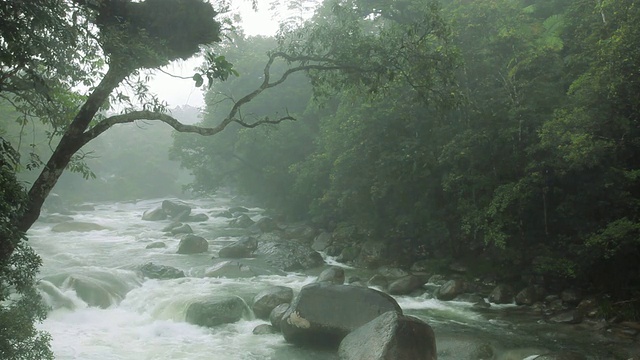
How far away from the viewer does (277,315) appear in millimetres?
12703

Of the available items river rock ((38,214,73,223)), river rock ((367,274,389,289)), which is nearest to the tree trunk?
river rock ((367,274,389,289))

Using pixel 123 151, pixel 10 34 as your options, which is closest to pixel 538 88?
pixel 10 34

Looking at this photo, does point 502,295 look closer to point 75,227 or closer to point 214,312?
point 214,312

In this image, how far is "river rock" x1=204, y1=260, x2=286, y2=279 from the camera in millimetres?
18500

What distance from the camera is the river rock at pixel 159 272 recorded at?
1794cm

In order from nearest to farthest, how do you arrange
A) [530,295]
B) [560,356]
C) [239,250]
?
[560,356] < [530,295] < [239,250]

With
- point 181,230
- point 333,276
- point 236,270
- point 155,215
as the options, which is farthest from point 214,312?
point 155,215

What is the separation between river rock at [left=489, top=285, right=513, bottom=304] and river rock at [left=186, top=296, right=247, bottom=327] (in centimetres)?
739

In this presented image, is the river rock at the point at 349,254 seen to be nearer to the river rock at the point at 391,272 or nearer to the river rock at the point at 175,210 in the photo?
the river rock at the point at 391,272

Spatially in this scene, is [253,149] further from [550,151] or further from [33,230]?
[550,151]

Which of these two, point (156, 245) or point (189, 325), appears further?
point (156, 245)

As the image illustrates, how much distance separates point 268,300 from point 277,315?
134cm

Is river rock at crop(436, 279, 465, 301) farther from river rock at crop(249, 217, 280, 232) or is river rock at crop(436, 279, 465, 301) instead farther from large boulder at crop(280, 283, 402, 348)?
river rock at crop(249, 217, 280, 232)

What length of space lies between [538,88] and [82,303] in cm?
1489
